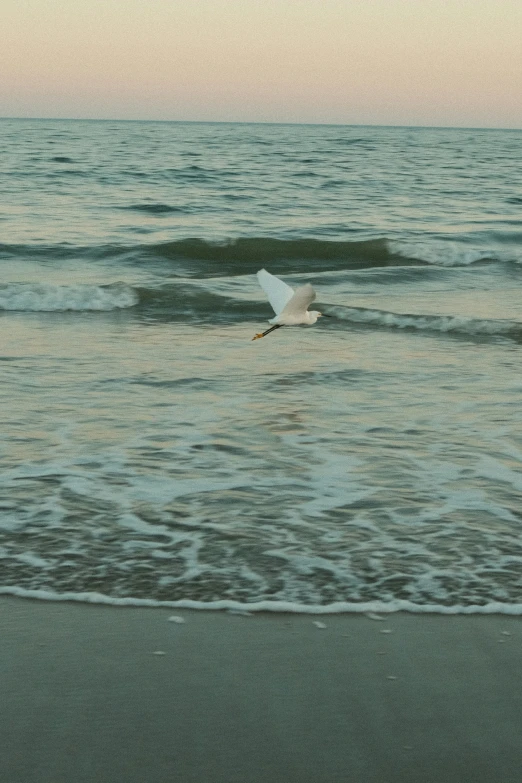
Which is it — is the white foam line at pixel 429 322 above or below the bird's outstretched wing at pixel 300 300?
below

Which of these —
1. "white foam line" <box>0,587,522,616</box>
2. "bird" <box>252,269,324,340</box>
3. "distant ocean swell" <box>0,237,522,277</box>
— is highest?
"bird" <box>252,269,324,340</box>

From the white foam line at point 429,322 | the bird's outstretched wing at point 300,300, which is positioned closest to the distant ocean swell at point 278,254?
the white foam line at point 429,322

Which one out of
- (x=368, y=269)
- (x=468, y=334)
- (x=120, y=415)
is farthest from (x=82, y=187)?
(x=120, y=415)

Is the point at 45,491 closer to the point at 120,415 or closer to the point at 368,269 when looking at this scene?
the point at 120,415

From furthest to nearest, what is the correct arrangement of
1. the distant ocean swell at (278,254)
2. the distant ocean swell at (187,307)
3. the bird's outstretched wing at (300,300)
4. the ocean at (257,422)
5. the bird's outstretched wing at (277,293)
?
1. the distant ocean swell at (278,254)
2. the distant ocean swell at (187,307)
3. the bird's outstretched wing at (277,293)
4. the bird's outstretched wing at (300,300)
5. the ocean at (257,422)

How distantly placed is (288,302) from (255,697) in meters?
4.53

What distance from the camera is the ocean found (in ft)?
11.4

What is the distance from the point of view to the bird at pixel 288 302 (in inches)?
265

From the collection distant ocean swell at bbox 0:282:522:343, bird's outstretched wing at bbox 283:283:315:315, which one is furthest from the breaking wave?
bird's outstretched wing at bbox 283:283:315:315

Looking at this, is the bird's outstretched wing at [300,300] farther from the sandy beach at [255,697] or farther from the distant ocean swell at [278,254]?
the distant ocean swell at [278,254]

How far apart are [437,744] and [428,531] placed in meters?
1.43

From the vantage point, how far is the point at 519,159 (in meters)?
34.7

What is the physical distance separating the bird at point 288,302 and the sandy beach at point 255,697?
12.4 ft

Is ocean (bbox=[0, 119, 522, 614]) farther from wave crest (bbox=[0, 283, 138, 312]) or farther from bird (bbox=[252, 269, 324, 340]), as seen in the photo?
bird (bbox=[252, 269, 324, 340])
